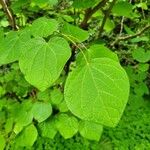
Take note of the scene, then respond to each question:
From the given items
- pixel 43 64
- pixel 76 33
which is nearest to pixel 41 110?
pixel 76 33

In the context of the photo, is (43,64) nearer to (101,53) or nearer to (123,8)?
(101,53)

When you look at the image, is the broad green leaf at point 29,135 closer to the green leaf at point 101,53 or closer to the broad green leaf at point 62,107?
the broad green leaf at point 62,107

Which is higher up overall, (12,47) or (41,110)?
(12,47)

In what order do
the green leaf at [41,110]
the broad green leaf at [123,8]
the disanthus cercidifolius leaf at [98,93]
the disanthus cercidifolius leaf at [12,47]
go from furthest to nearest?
the green leaf at [41,110] → the broad green leaf at [123,8] → the disanthus cercidifolius leaf at [12,47] → the disanthus cercidifolius leaf at [98,93]

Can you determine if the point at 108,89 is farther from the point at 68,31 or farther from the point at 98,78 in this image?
the point at 68,31

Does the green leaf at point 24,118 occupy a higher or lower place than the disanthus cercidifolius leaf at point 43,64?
lower

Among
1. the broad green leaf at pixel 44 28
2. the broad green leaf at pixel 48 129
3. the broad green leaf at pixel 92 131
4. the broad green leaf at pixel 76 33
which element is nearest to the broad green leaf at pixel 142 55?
the broad green leaf at pixel 92 131
